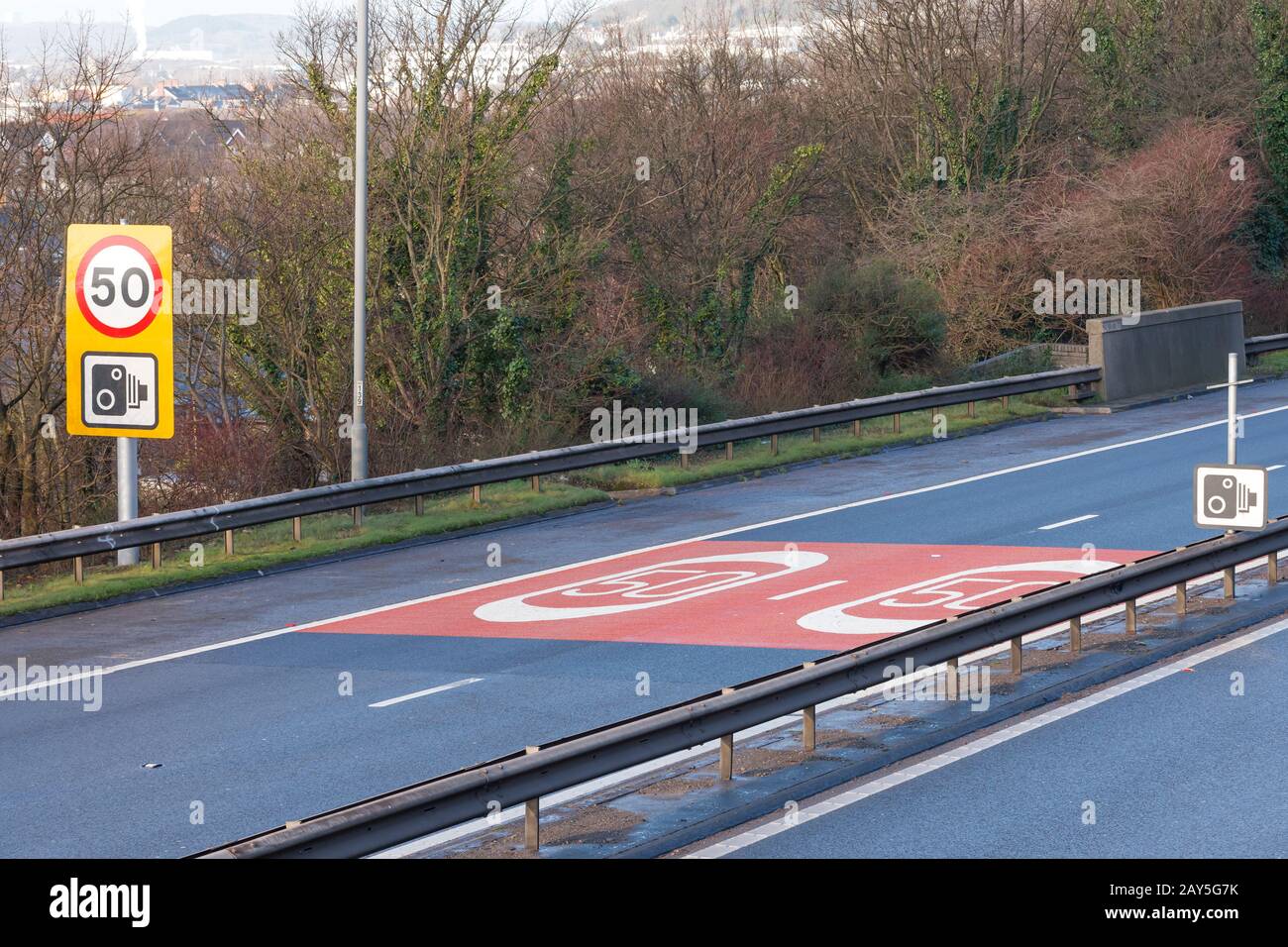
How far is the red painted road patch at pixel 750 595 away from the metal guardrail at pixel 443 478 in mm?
3026

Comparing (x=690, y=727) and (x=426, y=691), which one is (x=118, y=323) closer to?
(x=426, y=691)

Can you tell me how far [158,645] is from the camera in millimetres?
→ 13914

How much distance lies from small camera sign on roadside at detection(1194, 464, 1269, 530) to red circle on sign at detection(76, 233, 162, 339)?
33.8 ft

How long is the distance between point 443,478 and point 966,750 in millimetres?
11047

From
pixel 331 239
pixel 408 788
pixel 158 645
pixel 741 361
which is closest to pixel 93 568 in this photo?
pixel 158 645

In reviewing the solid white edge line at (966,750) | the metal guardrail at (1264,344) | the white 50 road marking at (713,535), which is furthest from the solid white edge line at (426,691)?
the metal guardrail at (1264,344)

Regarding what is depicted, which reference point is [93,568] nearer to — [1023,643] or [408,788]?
[1023,643]

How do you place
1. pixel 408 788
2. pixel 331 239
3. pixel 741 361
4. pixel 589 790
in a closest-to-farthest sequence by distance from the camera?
pixel 408 788 → pixel 589 790 → pixel 331 239 → pixel 741 361

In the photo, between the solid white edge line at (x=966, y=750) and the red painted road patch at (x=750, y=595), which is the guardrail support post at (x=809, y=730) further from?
the red painted road patch at (x=750, y=595)

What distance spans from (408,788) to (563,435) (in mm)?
18588

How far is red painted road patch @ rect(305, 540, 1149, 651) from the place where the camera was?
14.0 m

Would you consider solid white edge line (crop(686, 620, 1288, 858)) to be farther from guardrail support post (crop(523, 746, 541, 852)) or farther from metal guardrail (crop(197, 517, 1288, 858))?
guardrail support post (crop(523, 746, 541, 852))

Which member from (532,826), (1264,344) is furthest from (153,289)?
(1264,344)

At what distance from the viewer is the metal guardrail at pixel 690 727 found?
725 cm
